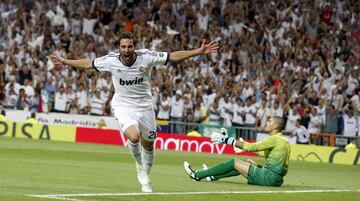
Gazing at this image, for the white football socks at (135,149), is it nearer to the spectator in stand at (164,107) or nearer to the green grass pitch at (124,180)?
the green grass pitch at (124,180)

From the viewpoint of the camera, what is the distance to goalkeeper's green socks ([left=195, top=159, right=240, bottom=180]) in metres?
18.0

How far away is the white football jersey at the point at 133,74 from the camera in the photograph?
→ 1595 cm

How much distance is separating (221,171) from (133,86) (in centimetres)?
Answer: 289

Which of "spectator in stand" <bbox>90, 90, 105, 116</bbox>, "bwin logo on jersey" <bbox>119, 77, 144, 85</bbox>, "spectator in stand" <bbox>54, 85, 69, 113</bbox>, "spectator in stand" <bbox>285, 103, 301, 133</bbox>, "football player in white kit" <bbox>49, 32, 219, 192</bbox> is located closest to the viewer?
"football player in white kit" <bbox>49, 32, 219, 192</bbox>

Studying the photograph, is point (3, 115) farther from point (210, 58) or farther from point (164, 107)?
point (210, 58)

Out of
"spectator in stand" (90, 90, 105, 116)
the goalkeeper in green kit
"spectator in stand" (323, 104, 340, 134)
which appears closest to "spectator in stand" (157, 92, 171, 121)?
"spectator in stand" (90, 90, 105, 116)

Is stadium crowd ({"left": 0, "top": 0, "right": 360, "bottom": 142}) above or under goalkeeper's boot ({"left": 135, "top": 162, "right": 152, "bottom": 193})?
above

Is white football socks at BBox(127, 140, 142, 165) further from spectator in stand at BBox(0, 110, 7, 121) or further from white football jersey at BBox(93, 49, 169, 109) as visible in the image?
spectator in stand at BBox(0, 110, 7, 121)

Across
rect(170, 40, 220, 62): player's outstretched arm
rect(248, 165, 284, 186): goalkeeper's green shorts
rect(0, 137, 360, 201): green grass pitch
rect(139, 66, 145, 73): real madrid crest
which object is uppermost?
rect(170, 40, 220, 62): player's outstretched arm

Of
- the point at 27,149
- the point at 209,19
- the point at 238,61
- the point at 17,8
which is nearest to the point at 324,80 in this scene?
the point at 238,61

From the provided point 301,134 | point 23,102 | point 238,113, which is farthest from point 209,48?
point 23,102

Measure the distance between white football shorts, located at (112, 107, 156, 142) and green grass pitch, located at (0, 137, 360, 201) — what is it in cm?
94

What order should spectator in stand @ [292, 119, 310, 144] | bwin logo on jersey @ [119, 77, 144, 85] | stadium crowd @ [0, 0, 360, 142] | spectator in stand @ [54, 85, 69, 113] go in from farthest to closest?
spectator in stand @ [54, 85, 69, 113]
stadium crowd @ [0, 0, 360, 142]
spectator in stand @ [292, 119, 310, 144]
bwin logo on jersey @ [119, 77, 144, 85]

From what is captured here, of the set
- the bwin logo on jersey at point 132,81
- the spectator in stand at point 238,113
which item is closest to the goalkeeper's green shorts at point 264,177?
the bwin logo on jersey at point 132,81
